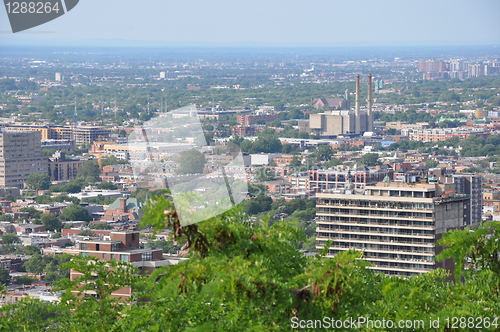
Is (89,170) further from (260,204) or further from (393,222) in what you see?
(393,222)

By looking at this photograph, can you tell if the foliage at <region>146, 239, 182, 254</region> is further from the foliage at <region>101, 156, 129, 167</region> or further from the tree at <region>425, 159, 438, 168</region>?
the tree at <region>425, 159, 438, 168</region>

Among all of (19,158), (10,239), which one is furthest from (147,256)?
(19,158)

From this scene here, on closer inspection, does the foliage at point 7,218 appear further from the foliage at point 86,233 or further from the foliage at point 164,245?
the foliage at point 164,245

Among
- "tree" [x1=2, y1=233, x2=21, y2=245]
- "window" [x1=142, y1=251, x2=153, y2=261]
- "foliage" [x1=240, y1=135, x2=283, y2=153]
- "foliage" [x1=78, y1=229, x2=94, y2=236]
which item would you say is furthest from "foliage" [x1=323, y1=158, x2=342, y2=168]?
"window" [x1=142, y1=251, x2=153, y2=261]

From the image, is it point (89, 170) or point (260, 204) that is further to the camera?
point (89, 170)

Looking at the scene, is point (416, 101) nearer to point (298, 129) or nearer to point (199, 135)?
point (298, 129)

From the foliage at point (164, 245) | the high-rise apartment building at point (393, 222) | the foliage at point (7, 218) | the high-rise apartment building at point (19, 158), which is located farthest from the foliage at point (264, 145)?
the high-rise apartment building at point (393, 222)

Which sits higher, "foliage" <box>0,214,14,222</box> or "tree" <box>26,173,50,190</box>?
"foliage" <box>0,214,14,222</box>
